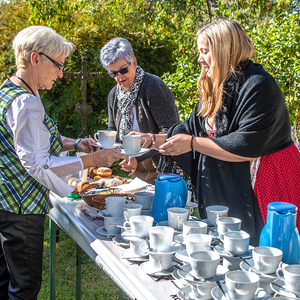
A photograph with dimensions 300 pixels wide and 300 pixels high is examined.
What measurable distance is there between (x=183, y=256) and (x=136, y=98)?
1.87 meters

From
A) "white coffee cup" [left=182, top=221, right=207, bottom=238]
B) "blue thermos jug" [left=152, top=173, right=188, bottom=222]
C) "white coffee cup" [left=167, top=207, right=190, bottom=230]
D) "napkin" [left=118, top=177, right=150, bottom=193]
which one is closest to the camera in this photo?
"white coffee cup" [left=182, top=221, right=207, bottom=238]

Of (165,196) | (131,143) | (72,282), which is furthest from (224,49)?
(72,282)

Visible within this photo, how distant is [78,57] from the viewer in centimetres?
653

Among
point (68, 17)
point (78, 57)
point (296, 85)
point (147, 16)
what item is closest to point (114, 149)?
point (296, 85)

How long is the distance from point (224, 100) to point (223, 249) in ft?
2.99

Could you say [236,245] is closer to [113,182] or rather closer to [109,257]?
[109,257]

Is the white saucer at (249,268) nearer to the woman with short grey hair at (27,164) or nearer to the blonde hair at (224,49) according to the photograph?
the blonde hair at (224,49)

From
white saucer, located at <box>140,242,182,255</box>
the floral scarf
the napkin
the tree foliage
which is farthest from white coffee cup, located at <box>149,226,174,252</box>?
the tree foliage

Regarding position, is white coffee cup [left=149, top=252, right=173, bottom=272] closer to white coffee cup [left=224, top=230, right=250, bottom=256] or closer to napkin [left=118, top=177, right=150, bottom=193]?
white coffee cup [left=224, top=230, right=250, bottom=256]

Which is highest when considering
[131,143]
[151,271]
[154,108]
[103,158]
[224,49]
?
[224,49]

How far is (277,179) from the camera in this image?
1.80 meters

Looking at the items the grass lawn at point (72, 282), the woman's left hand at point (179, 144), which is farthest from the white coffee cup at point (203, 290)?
the grass lawn at point (72, 282)

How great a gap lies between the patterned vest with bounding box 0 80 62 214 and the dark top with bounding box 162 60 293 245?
101 centimetres

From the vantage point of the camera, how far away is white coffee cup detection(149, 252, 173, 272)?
1.22 m
